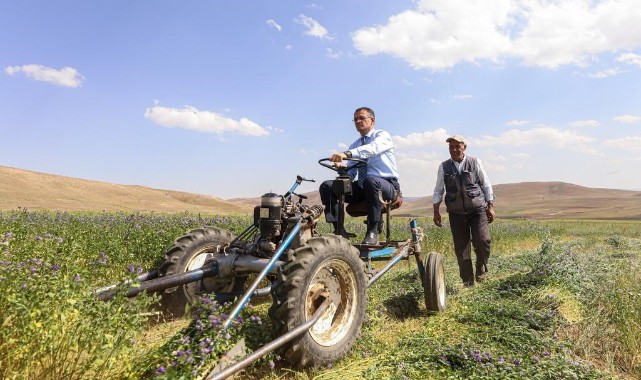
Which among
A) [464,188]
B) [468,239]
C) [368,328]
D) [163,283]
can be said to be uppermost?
[464,188]

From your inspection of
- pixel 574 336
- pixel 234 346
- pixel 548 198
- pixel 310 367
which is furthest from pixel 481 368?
pixel 548 198

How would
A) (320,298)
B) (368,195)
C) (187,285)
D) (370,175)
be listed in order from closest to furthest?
(320,298)
(187,285)
(368,195)
(370,175)

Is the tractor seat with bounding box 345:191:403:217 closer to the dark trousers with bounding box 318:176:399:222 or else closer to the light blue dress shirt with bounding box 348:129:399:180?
the dark trousers with bounding box 318:176:399:222

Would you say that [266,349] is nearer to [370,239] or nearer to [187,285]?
[187,285]

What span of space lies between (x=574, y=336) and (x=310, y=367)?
9.66ft

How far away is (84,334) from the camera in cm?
221

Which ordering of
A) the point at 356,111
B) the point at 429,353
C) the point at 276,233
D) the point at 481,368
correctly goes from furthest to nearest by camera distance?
1. the point at 356,111
2. the point at 276,233
3. the point at 429,353
4. the point at 481,368

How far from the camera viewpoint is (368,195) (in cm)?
491

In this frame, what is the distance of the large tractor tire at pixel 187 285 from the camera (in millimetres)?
4132

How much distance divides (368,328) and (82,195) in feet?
205

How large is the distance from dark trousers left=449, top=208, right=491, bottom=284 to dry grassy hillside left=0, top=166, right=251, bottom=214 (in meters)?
44.4

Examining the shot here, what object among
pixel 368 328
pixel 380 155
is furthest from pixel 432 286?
pixel 380 155

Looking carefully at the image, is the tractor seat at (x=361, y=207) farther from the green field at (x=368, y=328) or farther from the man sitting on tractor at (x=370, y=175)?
the green field at (x=368, y=328)

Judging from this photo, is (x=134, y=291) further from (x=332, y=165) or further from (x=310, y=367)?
(x=332, y=165)
